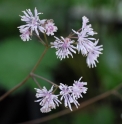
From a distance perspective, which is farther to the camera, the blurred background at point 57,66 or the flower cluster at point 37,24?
the blurred background at point 57,66

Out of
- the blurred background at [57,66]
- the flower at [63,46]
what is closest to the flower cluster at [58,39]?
the flower at [63,46]

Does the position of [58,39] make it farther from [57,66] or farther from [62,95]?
[57,66]

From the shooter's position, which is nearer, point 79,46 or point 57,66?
point 79,46

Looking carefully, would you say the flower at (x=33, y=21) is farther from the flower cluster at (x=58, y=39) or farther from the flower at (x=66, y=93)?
the flower at (x=66, y=93)

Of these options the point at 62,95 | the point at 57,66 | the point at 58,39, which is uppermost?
the point at 58,39

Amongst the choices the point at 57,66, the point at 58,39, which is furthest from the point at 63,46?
the point at 57,66

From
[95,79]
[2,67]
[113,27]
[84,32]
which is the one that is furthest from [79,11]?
[84,32]

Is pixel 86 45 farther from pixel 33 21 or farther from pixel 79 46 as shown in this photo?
pixel 33 21

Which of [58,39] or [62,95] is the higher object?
[58,39]

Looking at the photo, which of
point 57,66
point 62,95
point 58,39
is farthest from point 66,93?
point 57,66
